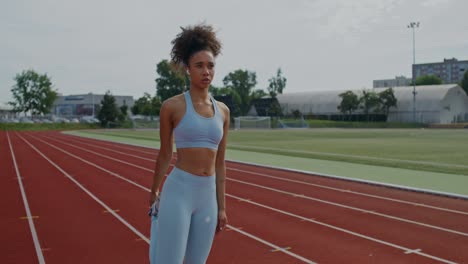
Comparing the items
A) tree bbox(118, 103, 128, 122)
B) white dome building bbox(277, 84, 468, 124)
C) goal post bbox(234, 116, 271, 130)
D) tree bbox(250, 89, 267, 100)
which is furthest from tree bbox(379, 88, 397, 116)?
tree bbox(118, 103, 128, 122)

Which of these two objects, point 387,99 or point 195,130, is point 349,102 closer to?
point 387,99

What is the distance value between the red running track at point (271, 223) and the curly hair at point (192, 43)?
315 centimetres

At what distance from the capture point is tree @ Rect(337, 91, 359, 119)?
74.9 meters

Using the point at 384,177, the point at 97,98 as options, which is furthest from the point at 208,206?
the point at 97,98

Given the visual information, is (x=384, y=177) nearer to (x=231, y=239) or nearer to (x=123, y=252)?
(x=231, y=239)

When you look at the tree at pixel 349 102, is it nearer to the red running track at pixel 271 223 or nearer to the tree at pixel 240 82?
the tree at pixel 240 82

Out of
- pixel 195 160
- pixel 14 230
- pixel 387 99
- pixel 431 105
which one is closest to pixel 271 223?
pixel 14 230

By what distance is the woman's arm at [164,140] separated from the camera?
2.64 meters

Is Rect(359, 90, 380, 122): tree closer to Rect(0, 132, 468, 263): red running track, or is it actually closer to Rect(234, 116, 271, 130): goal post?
Rect(234, 116, 271, 130): goal post

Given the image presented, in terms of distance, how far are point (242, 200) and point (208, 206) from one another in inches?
256

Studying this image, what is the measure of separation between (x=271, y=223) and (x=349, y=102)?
70.4m

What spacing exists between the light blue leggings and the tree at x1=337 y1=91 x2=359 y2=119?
7475 cm

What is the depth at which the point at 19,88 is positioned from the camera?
82500 millimetres

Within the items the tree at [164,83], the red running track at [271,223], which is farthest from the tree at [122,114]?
the red running track at [271,223]
